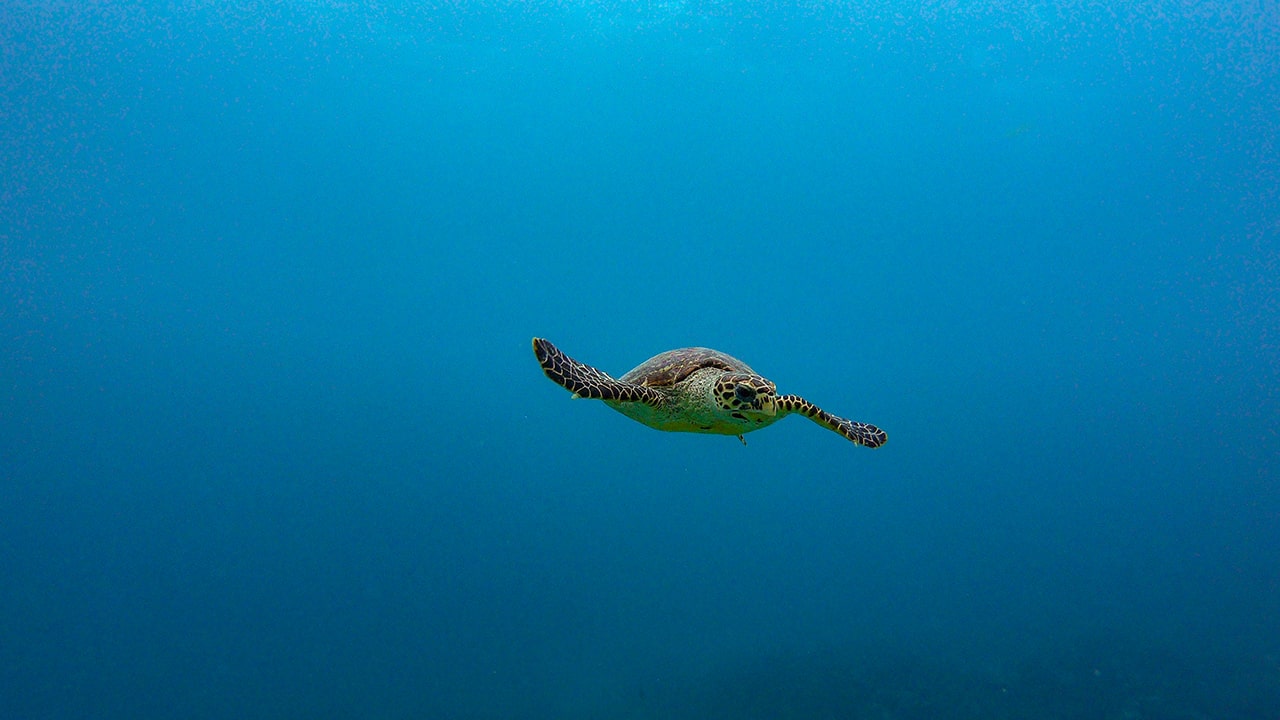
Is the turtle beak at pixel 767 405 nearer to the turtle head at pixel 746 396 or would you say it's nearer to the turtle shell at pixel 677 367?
the turtle head at pixel 746 396

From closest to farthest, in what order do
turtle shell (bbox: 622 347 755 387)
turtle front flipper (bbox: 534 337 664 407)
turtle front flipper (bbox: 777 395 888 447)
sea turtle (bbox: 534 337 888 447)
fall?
1. turtle front flipper (bbox: 534 337 664 407)
2. sea turtle (bbox: 534 337 888 447)
3. turtle front flipper (bbox: 777 395 888 447)
4. turtle shell (bbox: 622 347 755 387)

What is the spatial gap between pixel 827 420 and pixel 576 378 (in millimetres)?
1758

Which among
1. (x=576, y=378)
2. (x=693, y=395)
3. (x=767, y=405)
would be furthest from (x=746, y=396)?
(x=576, y=378)

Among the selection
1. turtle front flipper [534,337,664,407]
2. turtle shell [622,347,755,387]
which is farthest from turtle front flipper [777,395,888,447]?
turtle front flipper [534,337,664,407]

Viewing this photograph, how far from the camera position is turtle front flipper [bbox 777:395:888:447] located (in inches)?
142

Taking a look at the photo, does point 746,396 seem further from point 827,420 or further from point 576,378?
point 576,378

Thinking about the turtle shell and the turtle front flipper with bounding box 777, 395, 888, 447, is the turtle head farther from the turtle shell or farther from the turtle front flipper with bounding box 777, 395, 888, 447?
the turtle shell

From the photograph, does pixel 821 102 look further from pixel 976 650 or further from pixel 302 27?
pixel 976 650

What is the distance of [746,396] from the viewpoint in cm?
353

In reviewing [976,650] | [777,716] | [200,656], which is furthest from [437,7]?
[976,650]

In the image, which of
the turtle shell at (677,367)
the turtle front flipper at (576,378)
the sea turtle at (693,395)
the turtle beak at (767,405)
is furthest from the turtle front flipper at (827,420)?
the turtle front flipper at (576,378)

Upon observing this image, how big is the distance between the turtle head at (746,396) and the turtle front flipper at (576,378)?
1.83ft

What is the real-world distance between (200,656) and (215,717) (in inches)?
70.2

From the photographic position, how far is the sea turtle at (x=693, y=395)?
3432mm
